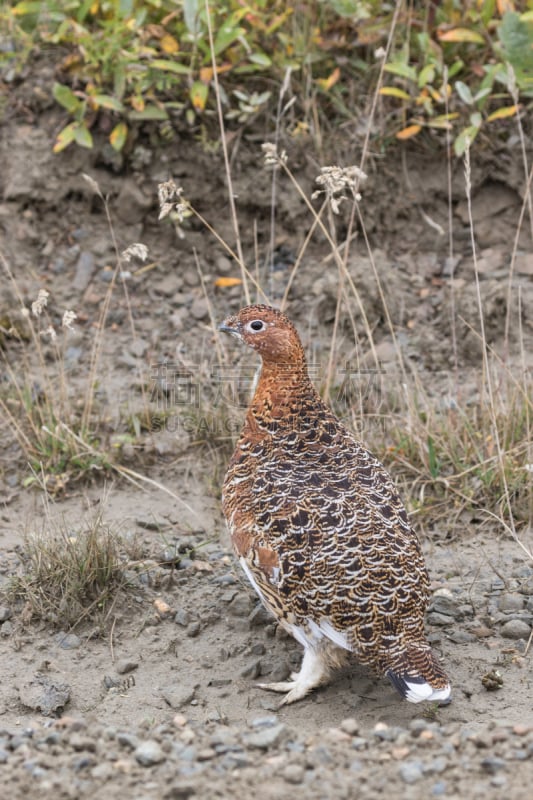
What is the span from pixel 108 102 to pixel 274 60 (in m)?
1.23

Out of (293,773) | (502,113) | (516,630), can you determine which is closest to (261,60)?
(502,113)

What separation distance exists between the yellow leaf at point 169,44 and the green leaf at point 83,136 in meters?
0.77

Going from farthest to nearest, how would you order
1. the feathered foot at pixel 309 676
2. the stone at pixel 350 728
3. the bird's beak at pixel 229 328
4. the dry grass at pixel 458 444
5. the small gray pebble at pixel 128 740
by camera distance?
the dry grass at pixel 458 444 < the bird's beak at pixel 229 328 < the feathered foot at pixel 309 676 < the stone at pixel 350 728 < the small gray pebble at pixel 128 740

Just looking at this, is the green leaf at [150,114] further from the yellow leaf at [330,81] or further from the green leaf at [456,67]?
the green leaf at [456,67]

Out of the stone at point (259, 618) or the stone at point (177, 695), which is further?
the stone at point (259, 618)

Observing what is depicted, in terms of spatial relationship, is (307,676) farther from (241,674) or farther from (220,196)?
(220,196)

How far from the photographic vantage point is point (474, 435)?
5855 millimetres

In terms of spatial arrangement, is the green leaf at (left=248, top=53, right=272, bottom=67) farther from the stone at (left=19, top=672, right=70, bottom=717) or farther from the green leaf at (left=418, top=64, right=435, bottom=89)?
the stone at (left=19, top=672, right=70, bottom=717)

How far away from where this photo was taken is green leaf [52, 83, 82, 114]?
709 cm

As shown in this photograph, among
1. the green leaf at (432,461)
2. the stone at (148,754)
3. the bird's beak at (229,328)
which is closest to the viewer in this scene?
the stone at (148,754)

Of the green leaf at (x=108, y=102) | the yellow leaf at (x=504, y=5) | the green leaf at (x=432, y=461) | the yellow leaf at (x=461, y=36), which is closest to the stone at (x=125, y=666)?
the green leaf at (x=432, y=461)

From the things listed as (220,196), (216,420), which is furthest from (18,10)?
(216,420)

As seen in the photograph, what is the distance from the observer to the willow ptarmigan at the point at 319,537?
397 centimetres

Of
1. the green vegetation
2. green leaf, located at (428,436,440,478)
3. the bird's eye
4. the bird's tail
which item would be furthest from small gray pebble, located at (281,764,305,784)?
the green vegetation
